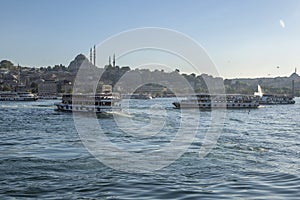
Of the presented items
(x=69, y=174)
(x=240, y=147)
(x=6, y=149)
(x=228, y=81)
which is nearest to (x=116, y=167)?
(x=69, y=174)

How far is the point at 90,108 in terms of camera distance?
149 ft

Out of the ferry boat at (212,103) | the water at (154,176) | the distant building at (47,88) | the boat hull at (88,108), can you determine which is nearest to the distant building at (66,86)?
the distant building at (47,88)

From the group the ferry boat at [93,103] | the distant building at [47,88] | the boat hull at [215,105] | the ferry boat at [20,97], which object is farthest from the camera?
the distant building at [47,88]

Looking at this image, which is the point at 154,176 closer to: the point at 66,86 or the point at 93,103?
the point at 93,103

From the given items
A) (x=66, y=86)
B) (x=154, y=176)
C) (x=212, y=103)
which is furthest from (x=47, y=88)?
(x=154, y=176)

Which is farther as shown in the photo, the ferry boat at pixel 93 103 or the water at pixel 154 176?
the ferry boat at pixel 93 103

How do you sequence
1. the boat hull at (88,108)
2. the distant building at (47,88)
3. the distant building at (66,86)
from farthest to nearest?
the distant building at (47,88), the distant building at (66,86), the boat hull at (88,108)

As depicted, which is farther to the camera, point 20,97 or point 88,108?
point 20,97

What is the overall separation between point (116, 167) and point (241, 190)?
13.6ft

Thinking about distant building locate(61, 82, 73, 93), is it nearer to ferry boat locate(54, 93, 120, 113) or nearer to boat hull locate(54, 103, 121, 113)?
boat hull locate(54, 103, 121, 113)

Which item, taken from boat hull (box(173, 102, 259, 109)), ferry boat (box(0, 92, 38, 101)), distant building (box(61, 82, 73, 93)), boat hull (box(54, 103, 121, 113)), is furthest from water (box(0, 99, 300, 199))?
distant building (box(61, 82, 73, 93))

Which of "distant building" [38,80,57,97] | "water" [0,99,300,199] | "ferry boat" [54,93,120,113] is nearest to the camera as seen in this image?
"water" [0,99,300,199]

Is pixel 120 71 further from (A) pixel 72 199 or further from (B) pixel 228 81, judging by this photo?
(B) pixel 228 81

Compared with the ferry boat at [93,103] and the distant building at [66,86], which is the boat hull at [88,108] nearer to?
the ferry boat at [93,103]
